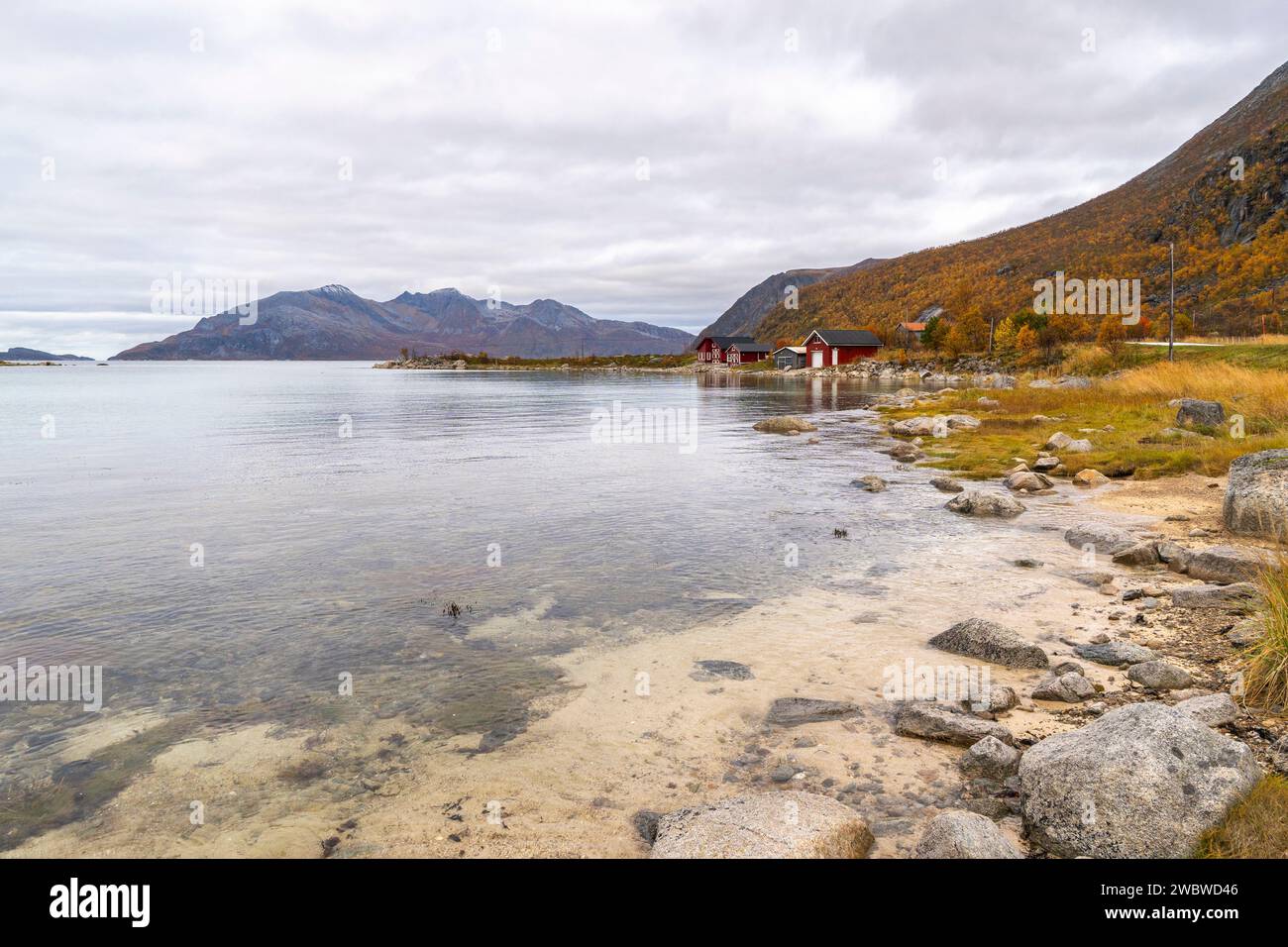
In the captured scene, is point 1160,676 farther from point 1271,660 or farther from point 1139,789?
point 1139,789

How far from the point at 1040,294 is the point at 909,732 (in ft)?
421

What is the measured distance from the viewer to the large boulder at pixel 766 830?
18.2ft

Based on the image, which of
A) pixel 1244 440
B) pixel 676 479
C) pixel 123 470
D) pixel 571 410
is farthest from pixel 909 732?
pixel 571 410

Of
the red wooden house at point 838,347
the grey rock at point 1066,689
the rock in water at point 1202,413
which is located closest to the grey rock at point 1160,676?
the grey rock at point 1066,689

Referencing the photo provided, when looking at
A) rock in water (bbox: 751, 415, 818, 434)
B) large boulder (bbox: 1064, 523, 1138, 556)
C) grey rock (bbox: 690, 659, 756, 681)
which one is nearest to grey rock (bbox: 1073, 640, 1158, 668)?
grey rock (bbox: 690, 659, 756, 681)

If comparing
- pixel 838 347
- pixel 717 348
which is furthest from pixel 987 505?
pixel 717 348

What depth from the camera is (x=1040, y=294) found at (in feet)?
383

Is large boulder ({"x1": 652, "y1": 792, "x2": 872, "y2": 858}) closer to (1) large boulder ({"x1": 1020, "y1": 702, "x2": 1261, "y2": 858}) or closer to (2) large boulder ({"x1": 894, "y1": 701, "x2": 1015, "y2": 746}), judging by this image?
(1) large boulder ({"x1": 1020, "y1": 702, "x2": 1261, "y2": 858})

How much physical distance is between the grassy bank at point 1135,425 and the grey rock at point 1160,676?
51.1ft

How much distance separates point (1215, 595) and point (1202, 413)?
19.9 meters

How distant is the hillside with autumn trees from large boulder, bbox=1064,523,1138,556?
60131 millimetres

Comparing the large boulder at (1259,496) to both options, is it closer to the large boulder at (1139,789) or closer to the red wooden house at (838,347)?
the large boulder at (1139,789)

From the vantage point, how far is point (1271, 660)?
7.71m

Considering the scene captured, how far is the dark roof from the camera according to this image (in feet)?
437
